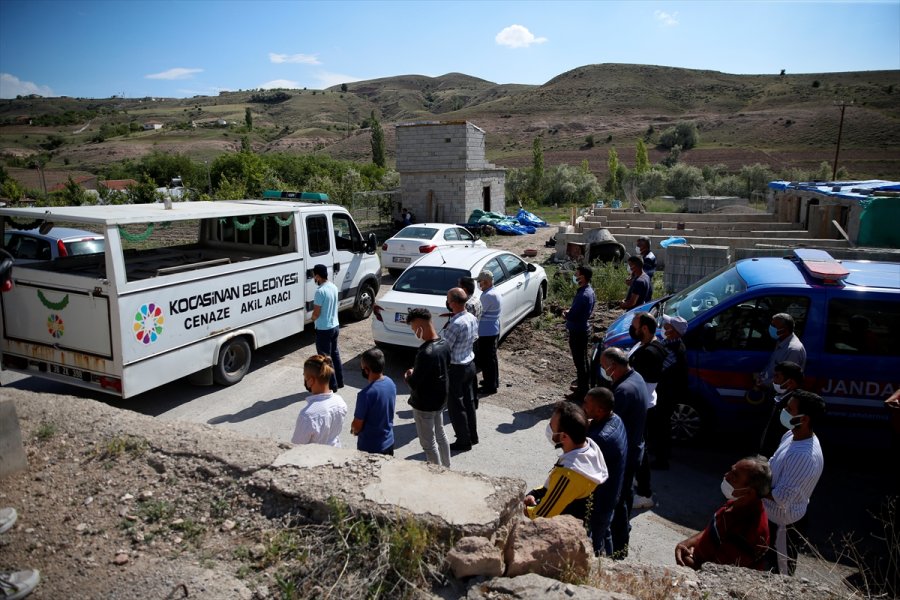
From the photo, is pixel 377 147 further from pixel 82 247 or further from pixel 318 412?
pixel 318 412

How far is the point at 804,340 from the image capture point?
5.79 m

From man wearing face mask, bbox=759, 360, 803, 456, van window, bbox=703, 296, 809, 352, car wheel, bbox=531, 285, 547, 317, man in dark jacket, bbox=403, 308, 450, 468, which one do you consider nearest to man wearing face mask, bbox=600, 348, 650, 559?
man wearing face mask, bbox=759, 360, 803, 456

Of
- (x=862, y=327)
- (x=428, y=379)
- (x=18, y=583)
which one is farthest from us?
(x=862, y=327)

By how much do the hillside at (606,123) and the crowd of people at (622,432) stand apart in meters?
46.7

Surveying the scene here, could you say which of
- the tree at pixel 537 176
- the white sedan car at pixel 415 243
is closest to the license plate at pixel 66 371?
the white sedan car at pixel 415 243

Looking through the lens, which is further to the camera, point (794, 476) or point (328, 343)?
point (328, 343)

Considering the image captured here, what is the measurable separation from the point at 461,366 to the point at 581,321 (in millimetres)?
2093

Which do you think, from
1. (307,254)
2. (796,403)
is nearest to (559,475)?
(796,403)

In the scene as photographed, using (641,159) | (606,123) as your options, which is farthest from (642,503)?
(606,123)

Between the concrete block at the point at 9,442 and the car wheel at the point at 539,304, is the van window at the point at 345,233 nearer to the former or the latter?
the car wheel at the point at 539,304

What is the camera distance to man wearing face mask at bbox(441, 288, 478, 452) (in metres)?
5.93

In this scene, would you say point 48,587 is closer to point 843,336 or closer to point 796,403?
point 796,403

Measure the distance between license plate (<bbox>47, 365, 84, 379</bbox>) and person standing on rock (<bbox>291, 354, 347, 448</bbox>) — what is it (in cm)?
365

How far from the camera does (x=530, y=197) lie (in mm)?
35875
